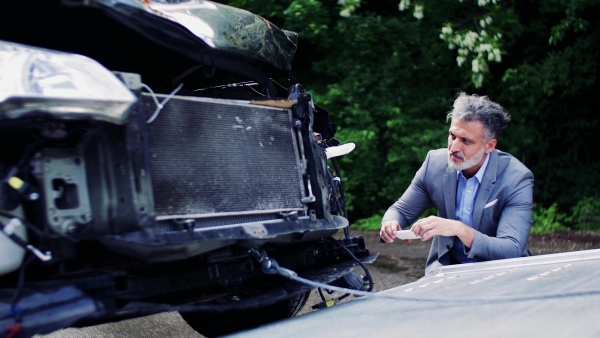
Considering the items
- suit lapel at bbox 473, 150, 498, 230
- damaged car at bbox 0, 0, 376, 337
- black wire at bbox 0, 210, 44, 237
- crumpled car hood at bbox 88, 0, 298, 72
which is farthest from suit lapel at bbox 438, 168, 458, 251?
black wire at bbox 0, 210, 44, 237

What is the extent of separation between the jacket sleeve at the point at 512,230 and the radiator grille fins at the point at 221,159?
3.34 ft

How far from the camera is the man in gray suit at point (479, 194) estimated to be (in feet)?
11.4

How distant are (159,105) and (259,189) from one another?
2.22 feet

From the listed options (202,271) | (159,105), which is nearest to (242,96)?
(159,105)

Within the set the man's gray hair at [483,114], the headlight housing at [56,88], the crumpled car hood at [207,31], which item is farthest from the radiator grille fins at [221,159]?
the man's gray hair at [483,114]

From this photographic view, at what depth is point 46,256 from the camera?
237 centimetres

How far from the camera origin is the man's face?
11.8 ft

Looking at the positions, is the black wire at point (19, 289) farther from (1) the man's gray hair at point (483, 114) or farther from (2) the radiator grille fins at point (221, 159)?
(1) the man's gray hair at point (483, 114)

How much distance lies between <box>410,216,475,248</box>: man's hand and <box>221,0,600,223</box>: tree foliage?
613 cm

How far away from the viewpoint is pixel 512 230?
11.4 feet

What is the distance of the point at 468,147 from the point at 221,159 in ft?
4.65

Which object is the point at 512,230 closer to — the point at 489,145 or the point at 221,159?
the point at 489,145

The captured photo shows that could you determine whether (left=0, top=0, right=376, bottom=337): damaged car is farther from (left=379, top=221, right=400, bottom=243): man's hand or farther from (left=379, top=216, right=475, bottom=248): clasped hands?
(left=379, top=216, right=475, bottom=248): clasped hands

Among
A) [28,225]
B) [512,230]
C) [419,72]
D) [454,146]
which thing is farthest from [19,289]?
[419,72]
